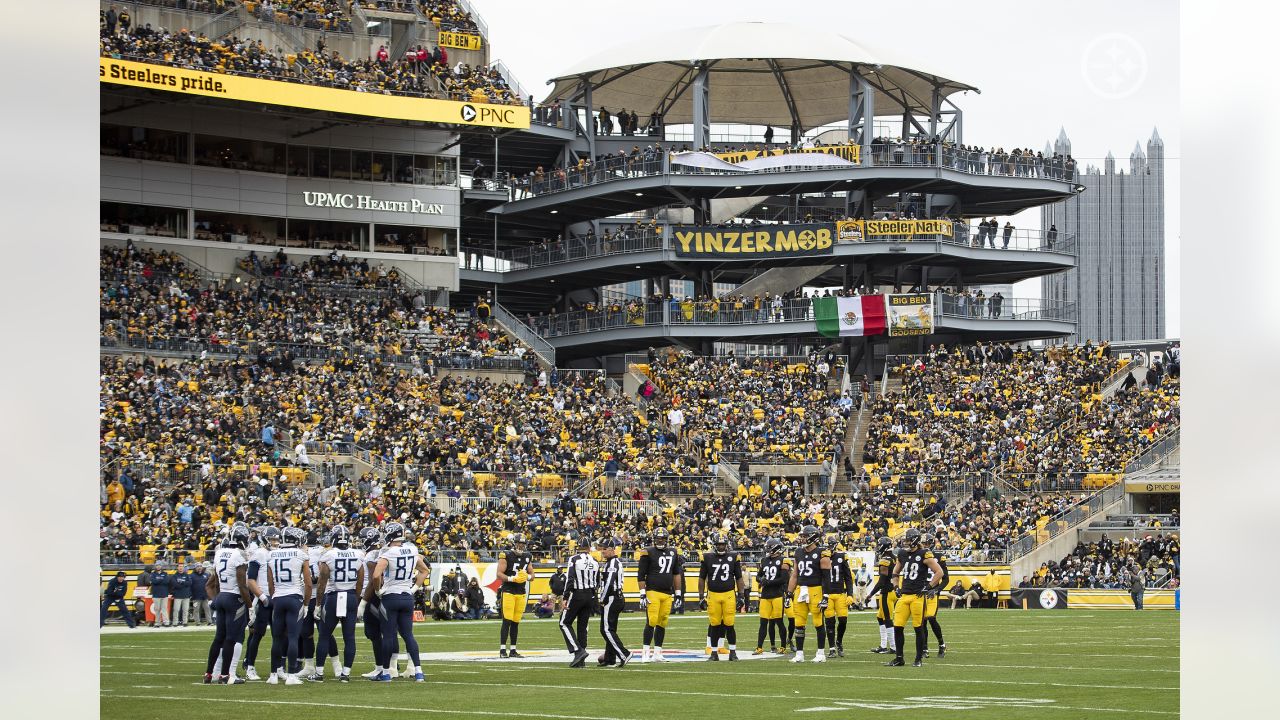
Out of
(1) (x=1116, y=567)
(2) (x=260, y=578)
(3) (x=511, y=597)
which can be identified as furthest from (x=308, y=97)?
(2) (x=260, y=578)

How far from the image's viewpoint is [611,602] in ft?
57.5

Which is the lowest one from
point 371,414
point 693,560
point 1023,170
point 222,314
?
point 693,560

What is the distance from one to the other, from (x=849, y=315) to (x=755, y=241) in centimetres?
398

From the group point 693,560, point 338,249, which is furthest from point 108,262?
point 693,560

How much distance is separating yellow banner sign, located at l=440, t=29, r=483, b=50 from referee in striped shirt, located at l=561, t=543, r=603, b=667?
39.7 metres

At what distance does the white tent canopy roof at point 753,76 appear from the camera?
54.6 metres

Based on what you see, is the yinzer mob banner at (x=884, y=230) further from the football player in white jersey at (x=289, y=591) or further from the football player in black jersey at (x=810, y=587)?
the football player in white jersey at (x=289, y=591)

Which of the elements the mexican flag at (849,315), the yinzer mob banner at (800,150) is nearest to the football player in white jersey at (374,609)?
the mexican flag at (849,315)

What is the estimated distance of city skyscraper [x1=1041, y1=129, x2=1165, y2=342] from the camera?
98688 mm

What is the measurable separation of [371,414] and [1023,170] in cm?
2647

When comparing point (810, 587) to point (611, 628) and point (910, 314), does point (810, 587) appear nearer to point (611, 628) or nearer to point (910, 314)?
point (611, 628)

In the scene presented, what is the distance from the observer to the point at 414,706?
43.0 feet
